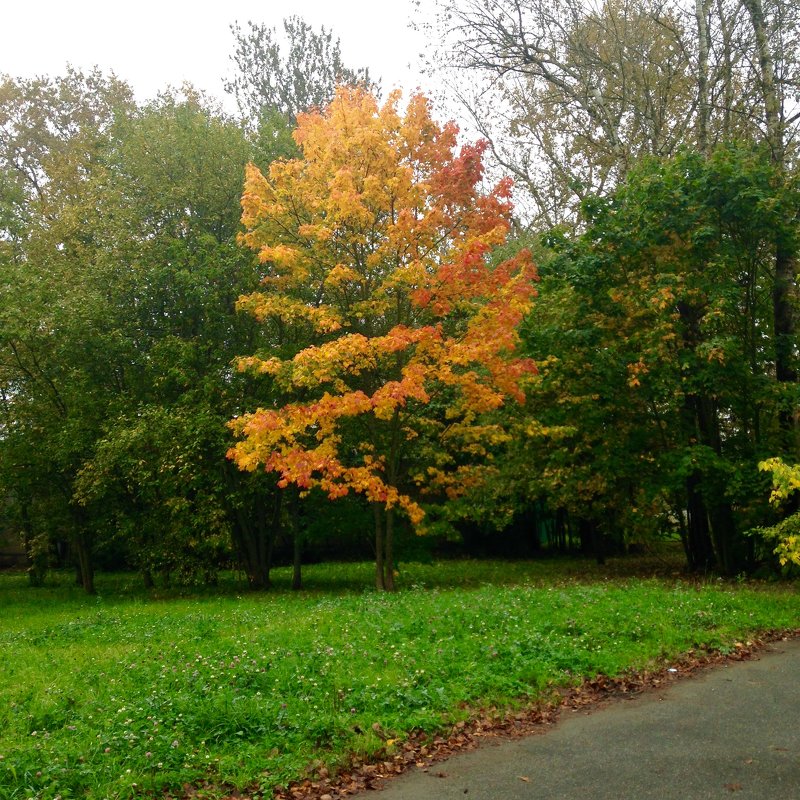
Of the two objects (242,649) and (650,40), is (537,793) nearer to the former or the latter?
(242,649)

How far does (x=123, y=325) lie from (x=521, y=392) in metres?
9.62

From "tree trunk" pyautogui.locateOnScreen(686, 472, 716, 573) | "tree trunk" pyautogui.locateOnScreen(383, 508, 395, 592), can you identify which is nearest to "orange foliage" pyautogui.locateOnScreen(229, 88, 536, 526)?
"tree trunk" pyautogui.locateOnScreen(383, 508, 395, 592)

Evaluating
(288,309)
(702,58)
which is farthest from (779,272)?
(288,309)

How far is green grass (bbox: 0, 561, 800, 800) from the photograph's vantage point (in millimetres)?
5207

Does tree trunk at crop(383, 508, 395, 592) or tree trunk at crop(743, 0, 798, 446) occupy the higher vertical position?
tree trunk at crop(743, 0, 798, 446)

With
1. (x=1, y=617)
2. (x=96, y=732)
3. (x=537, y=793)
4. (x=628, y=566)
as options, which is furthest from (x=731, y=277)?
(x=1, y=617)

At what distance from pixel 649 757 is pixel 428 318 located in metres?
10.6

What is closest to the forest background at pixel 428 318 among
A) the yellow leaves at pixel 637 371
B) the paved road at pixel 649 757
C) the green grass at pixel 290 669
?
the yellow leaves at pixel 637 371

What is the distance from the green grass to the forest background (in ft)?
9.08

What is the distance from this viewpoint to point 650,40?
60.5ft

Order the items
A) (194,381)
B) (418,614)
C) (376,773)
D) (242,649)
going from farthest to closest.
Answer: (194,381), (418,614), (242,649), (376,773)

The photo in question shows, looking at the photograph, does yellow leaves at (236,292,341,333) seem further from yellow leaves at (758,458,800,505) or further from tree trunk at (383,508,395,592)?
yellow leaves at (758,458,800,505)

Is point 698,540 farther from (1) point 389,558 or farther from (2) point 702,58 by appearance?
(2) point 702,58

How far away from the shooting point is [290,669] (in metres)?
7.04
